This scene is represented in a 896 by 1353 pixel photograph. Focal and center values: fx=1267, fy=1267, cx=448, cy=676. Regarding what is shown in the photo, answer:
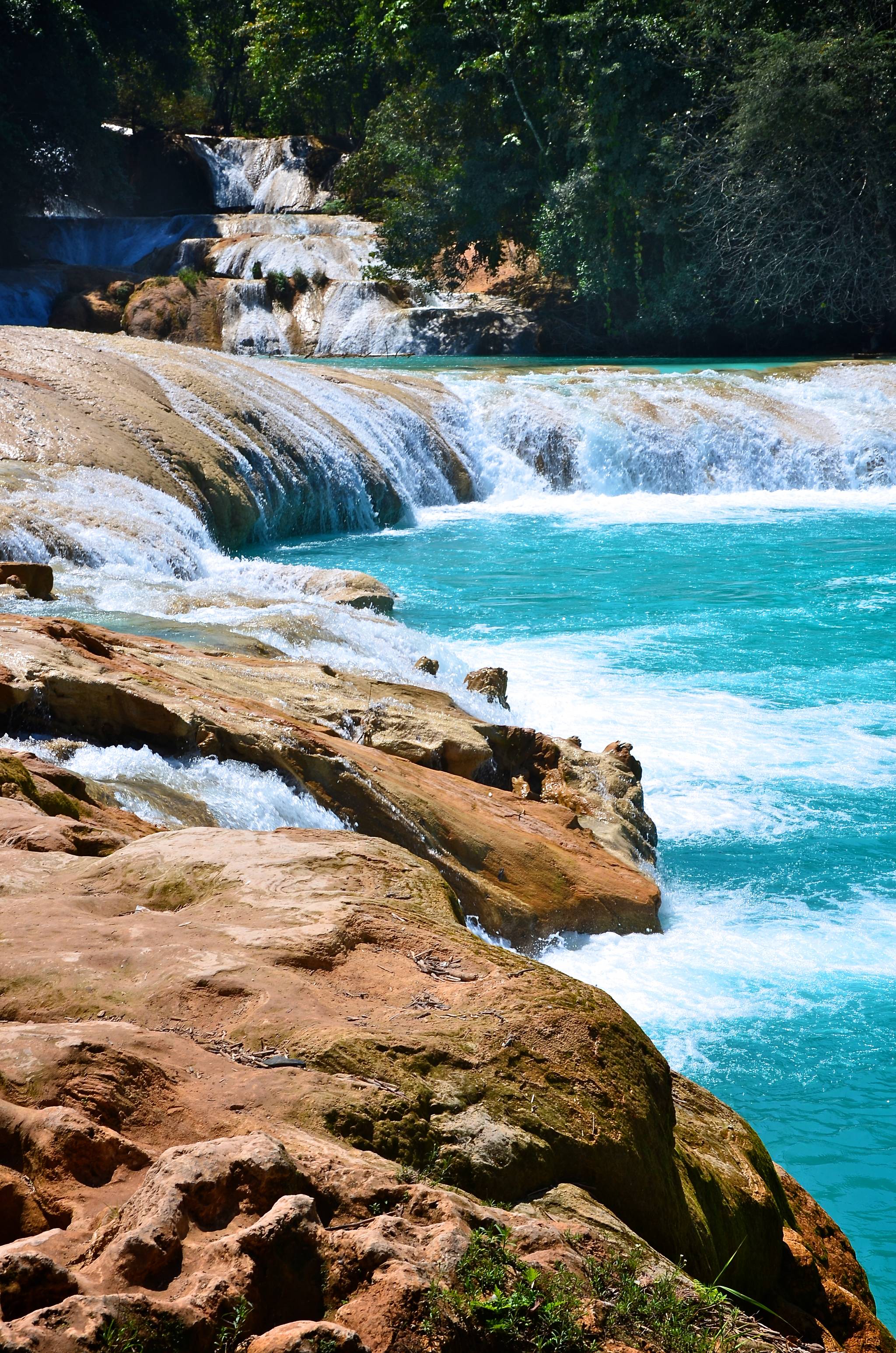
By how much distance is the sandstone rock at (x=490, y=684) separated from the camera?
27.5ft

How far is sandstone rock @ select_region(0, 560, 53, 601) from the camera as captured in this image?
8094 mm

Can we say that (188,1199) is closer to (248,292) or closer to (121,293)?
(248,292)

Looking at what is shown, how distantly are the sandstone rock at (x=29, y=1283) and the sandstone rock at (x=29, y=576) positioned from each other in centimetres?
684

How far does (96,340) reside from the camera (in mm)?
15984

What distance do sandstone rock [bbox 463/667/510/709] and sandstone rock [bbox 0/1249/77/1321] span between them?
21.9ft

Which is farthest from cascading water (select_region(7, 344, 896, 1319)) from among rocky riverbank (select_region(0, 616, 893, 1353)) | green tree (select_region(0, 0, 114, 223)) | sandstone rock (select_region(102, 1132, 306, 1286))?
green tree (select_region(0, 0, 114, 223))

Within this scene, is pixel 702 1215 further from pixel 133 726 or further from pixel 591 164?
pixel 591 164

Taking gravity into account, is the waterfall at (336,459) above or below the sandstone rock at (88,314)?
below

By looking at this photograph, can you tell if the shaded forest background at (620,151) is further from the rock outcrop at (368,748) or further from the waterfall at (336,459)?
the rock outcrop at (368,748)

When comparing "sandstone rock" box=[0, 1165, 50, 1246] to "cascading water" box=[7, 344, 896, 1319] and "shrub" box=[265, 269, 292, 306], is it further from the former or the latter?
"shrub" box=[265, 269, 292, 306]

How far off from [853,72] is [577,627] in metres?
16.6

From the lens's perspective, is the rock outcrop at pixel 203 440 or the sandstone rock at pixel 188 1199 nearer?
the sandstone rock at pixel 188 1199

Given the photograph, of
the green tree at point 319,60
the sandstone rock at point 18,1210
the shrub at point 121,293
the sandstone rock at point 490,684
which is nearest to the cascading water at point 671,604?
the sandstone rock at point 490,684

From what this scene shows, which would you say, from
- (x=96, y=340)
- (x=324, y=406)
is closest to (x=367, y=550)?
(x=324, y=406)
